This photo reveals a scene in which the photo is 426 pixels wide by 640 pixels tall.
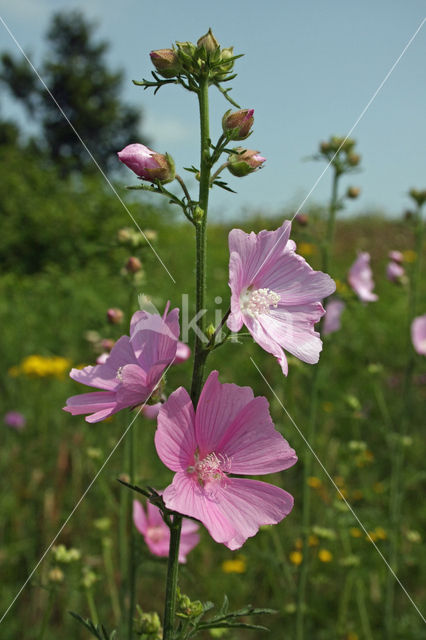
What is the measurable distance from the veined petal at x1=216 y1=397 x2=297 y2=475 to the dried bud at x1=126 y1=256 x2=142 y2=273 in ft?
3.49

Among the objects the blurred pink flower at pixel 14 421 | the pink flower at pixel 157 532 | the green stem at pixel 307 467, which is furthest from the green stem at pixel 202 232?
the blurred pink flower at pixel 14 421

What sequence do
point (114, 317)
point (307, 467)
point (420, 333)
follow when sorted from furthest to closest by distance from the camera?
point (420, 333)
point (307, 467)
point (114, 317)

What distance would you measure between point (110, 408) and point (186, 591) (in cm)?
174

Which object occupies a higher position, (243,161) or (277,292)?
(243,161)

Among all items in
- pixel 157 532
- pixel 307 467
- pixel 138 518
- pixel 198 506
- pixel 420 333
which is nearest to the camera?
pixel 198 506

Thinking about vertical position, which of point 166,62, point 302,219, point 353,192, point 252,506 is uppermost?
point 353,192

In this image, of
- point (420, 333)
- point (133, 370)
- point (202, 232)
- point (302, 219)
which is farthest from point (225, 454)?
point (420, 333)

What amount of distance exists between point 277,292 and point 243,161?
0.24 meters

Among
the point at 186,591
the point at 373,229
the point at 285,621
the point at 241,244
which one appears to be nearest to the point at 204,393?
the point at 241,244

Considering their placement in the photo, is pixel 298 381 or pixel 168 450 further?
pixel 298 381

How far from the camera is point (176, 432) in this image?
0.99 meters

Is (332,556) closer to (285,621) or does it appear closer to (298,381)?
(285,621)

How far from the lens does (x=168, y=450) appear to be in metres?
0.98

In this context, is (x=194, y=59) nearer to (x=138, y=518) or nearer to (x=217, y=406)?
(x=217, y=406)
